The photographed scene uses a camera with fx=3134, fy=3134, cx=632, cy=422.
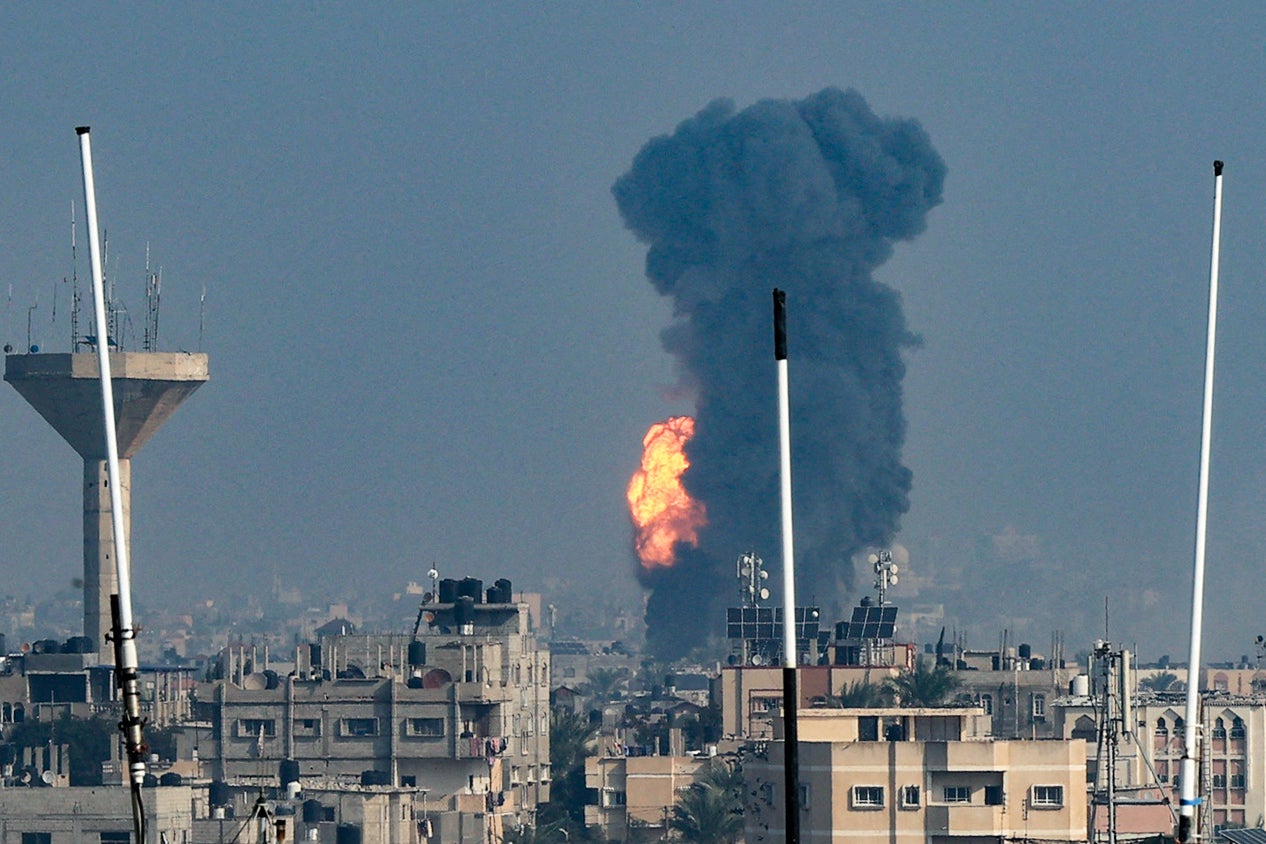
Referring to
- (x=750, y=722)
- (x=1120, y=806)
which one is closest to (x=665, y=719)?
(x=750, y=722)

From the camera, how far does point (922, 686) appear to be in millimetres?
155375

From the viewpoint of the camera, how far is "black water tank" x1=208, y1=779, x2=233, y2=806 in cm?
12475

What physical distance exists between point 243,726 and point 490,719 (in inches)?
477

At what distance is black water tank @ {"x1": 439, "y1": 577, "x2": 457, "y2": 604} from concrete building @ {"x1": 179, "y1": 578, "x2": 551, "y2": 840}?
569 inches

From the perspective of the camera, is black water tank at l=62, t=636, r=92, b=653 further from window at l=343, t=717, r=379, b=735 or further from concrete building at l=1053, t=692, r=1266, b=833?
concrete building at l=1053, t=692, r=1266, b=833

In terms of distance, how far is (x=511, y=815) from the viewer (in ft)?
468

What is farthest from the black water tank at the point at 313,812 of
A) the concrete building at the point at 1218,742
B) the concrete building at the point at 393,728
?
the concrete building at the point at 1218,742

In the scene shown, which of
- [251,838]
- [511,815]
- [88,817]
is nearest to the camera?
[251,838]

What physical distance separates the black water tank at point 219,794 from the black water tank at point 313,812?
22.9ft

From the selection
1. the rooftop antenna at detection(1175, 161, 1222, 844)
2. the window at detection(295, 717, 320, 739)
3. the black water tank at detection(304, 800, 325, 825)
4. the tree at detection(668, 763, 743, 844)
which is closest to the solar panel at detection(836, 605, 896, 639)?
the window at detection(295, 717, 320, 739)

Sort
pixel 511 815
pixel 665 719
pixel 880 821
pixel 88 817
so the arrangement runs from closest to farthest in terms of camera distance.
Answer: pixel 880 821
pixel 88 817
pixel 511 815
pixel 665 719

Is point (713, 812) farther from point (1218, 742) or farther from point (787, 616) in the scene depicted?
point (787, 616)

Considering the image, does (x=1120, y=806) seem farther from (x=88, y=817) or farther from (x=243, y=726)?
(x=243, y=726)

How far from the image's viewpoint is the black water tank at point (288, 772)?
13388 centimetres
